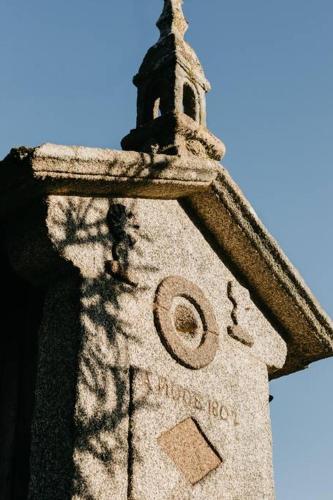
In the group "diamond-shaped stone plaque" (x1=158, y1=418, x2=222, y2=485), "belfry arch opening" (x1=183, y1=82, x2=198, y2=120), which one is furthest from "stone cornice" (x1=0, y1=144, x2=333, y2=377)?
"diamond-shaped stone plaque" (x1=158, y1=418, x2=222, y2=485)

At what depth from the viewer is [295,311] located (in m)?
6.12

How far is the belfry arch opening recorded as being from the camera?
6.39 metres

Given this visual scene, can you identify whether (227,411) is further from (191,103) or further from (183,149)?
(191,103)

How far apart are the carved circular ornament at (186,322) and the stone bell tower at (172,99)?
1193 mm

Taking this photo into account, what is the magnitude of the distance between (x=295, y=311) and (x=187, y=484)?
2.10 meters

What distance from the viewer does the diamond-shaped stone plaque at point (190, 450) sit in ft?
14.6

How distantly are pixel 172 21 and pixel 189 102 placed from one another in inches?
33.9

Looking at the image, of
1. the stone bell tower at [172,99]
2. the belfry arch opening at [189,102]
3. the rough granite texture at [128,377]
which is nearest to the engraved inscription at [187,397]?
the rough granite texture at [128,377]

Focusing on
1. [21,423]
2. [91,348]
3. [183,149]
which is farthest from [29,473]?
[183,149]

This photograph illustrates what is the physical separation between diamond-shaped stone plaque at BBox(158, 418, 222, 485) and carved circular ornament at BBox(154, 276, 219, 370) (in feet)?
1.42

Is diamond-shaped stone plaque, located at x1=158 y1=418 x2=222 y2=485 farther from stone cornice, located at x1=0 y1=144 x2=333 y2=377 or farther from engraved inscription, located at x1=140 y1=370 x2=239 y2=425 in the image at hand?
stone cornice, located at x1=0 y1=144 x2=333 y2=377

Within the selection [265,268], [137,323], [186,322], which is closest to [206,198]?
[265,268]

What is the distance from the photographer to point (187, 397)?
15.6 feet

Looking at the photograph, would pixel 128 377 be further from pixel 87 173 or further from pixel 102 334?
pixel 87 173
